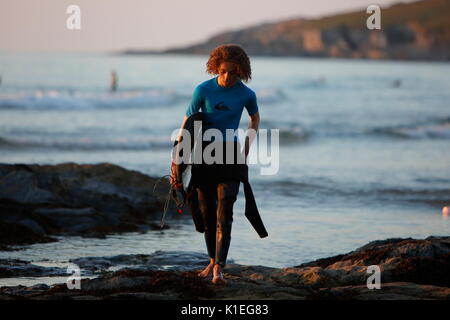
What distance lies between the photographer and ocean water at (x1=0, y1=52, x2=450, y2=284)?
11.8 m

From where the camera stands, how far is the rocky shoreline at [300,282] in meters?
7.10

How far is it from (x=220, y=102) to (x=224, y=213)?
84 cm

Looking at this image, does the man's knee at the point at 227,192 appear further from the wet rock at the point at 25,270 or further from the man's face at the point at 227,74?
the wet rock at the point at 25,270

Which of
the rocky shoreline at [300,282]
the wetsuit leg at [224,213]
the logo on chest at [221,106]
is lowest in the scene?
the rocky shoreline at [300,282]

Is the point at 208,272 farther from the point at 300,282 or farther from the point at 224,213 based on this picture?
the point at 300,282

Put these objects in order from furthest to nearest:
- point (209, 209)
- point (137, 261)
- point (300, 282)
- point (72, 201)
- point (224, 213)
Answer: point (72, 201) < point (137, 261) < point (300, 282) < point (209, 209) < point (224, 213)

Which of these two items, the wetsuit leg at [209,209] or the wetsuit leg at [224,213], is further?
the wetsuit leg at [209,209]

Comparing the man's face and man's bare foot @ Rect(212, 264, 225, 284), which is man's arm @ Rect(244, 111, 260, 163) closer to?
the man's face

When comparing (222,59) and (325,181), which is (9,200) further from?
(325,181)

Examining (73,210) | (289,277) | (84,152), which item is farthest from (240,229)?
(84,152)

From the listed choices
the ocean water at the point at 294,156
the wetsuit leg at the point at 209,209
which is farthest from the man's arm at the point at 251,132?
the ocean water at the point at 294,156

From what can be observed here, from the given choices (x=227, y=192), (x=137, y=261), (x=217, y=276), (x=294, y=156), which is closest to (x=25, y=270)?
(x=137, y=261)

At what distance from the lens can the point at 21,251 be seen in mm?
10867

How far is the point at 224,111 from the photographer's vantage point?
7.45 meters
